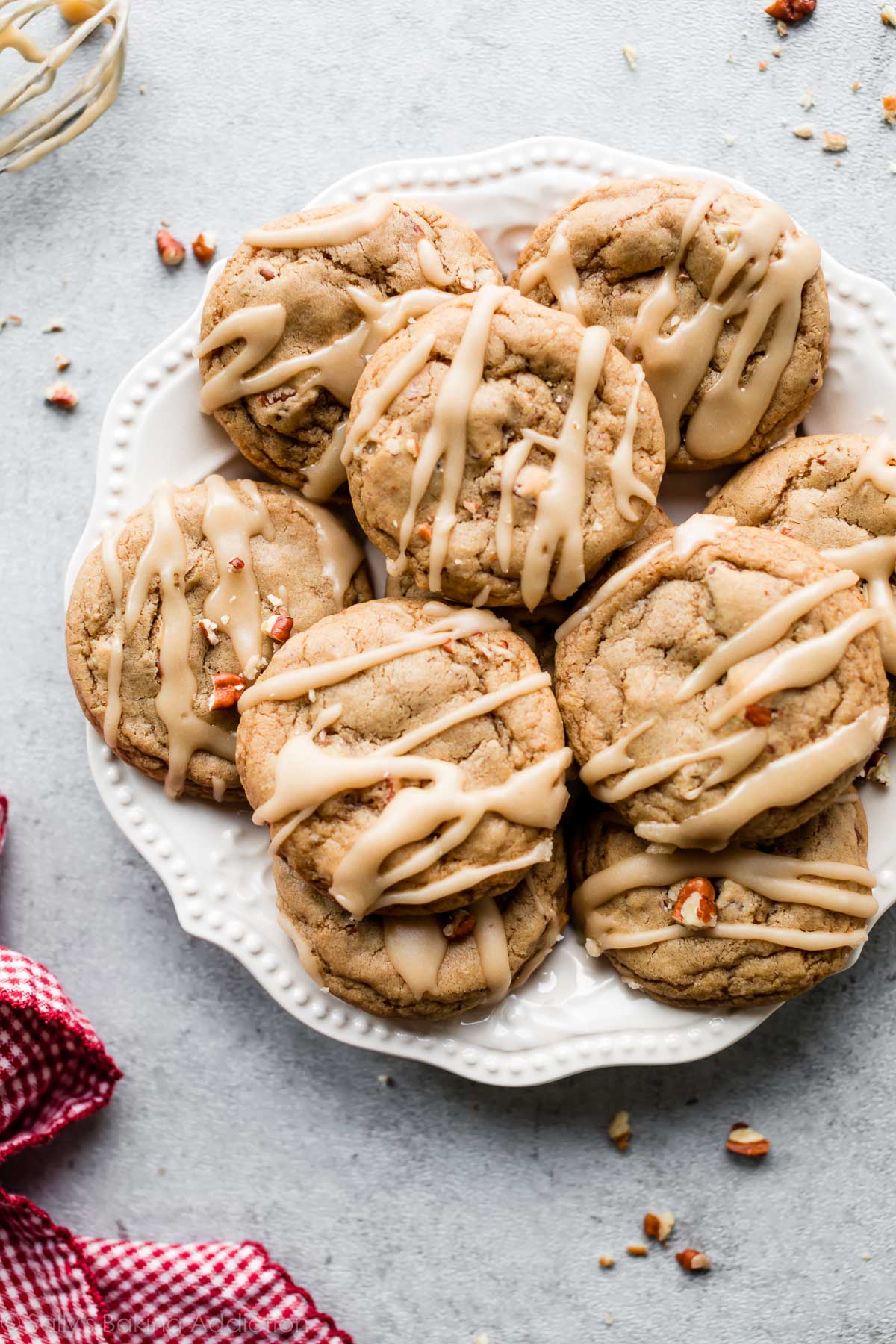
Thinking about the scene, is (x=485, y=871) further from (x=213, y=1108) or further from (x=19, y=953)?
(x=19, y=953)

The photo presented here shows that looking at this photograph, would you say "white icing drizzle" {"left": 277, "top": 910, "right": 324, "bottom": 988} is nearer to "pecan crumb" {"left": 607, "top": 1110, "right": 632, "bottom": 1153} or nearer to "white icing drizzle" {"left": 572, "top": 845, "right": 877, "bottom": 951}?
"white icing drizzle" {"left": 572, "top": 845, "right": 877, "bottom": 951}

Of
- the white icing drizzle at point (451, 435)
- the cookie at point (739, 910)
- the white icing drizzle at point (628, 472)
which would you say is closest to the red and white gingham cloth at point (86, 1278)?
the cookie at point (739, 910)

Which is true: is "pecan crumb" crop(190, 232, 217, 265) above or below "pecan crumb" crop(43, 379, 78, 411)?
above

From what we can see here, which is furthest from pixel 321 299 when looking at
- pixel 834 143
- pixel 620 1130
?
pixel 620 1130

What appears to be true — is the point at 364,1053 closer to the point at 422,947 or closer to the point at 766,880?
the point at 422,947

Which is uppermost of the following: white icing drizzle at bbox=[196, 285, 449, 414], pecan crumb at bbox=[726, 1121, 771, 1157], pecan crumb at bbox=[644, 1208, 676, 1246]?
white icing drizzle at bbox=[196, 285, 449, 414]

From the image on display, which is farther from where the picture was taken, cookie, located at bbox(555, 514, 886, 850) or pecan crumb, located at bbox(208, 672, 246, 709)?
pecan crumb, located at bbox(208, 672, 246, 709)

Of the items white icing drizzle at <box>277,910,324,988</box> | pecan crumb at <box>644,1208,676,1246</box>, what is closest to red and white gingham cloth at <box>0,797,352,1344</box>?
white icing drizzle at <box>277,910,324,988</box>
